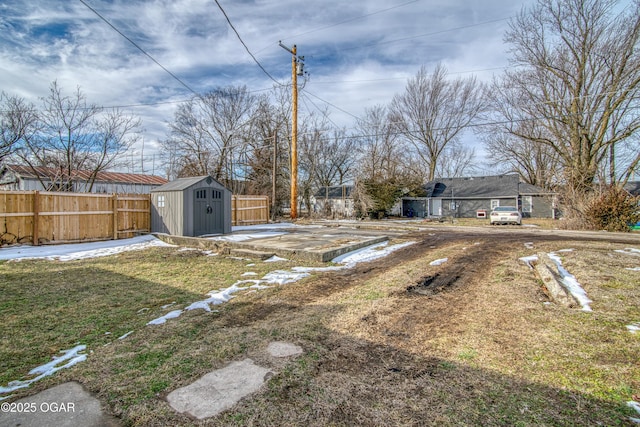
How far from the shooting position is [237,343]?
288 centimetres

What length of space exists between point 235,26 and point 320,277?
8756 millimetres

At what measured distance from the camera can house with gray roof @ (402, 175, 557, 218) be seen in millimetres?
28094

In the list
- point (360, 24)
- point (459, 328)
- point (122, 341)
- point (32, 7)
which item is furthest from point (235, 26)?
point (459, 328)

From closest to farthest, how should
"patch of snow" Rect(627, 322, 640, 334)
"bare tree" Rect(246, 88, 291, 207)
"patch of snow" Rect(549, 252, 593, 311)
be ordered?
"patch of snow" Rect(627, 322, 640, 334), "patch of snow" Rect(549, 252, 593, 311), "bare tree" Rect(246, 88, 291, 207)

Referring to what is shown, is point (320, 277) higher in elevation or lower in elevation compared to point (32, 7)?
lower

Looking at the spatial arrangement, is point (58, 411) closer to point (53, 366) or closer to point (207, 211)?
point (53, 366)

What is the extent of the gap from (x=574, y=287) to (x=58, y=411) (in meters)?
6.03

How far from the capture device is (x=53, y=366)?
251 cm

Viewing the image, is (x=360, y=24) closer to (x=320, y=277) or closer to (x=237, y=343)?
(x=320, y=277)

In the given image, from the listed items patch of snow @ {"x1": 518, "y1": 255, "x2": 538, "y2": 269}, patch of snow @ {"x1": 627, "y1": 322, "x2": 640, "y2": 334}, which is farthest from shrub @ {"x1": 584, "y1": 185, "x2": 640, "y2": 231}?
patch of snow @ {"x1": 627, "y1": 322, "x2": 640, "y2": 334}

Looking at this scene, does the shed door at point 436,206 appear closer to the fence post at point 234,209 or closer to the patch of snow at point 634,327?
the fence post at point 234,209

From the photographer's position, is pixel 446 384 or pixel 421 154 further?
pixel 421 154

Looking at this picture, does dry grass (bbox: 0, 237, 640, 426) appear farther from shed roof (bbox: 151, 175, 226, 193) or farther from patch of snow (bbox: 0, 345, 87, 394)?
shed roof (bbox: 151, 175, 226, 193)

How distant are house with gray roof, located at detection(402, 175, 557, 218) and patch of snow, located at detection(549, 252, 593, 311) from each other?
24316 millimetres
